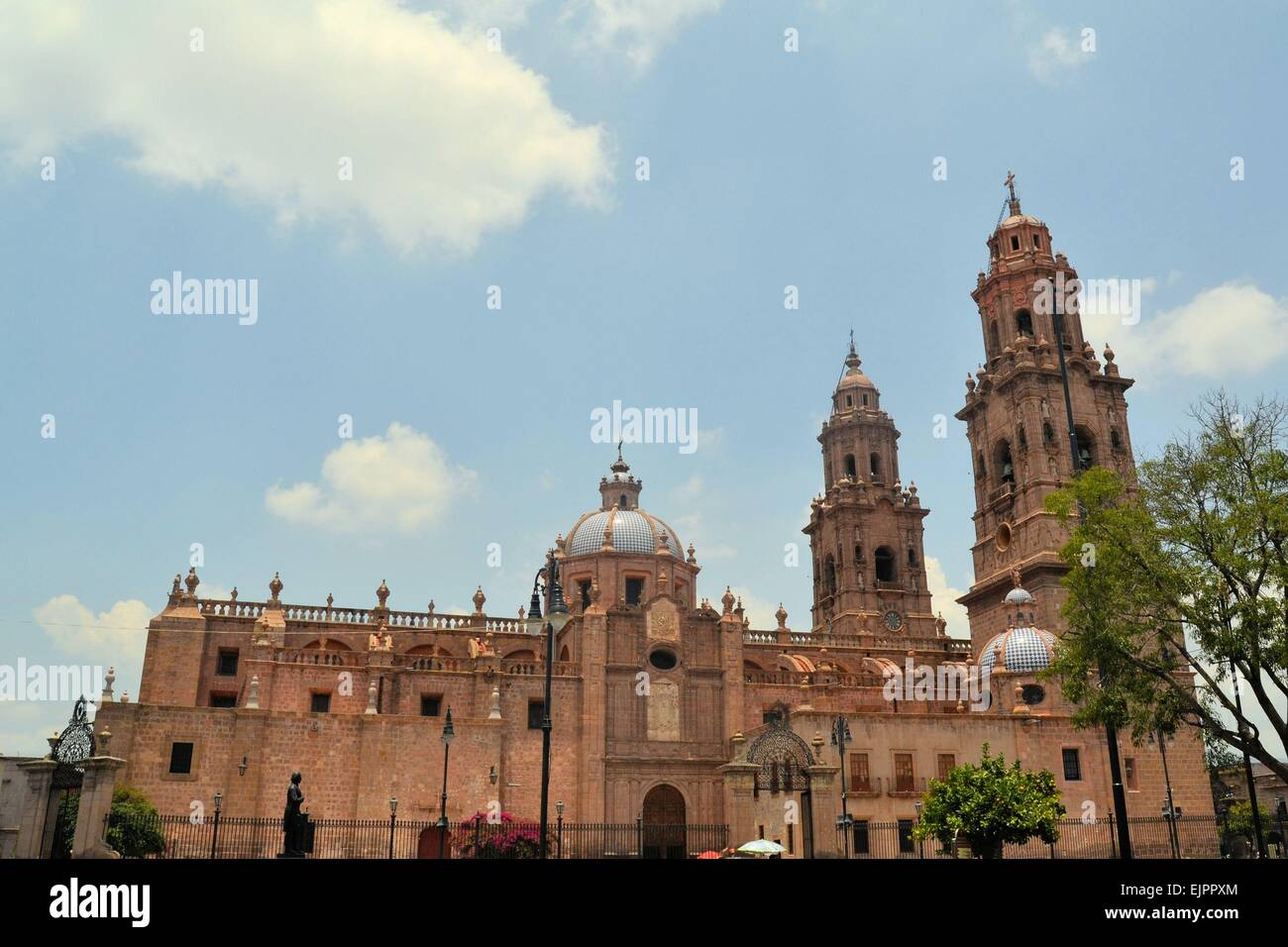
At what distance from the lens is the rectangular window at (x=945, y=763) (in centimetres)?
3909

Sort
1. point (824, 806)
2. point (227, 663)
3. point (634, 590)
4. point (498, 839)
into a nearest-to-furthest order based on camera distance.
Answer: point (498, 839), point (824, 806), point (227, 663), point (634, 590)

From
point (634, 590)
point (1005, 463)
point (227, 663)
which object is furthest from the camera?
point (634, 590)

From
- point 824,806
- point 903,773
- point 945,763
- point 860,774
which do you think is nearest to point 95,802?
point 824,806

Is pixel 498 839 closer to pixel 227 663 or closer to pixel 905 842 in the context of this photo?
Answer: pixel 905 842

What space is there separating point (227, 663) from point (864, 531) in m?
37.1

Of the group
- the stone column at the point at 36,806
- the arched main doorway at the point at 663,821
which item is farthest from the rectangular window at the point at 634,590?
the stone column at the point at 36,806

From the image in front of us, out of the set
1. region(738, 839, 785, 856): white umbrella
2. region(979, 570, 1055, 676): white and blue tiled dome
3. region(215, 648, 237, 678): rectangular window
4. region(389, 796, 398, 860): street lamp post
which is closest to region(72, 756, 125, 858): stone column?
region(389, 796, 398, 860): street lamp post

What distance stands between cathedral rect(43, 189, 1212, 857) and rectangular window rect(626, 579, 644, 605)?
82 millimetres

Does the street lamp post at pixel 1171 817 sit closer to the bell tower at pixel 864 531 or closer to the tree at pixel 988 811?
the tree at pixel 988 811

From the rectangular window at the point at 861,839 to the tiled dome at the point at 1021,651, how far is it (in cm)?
987

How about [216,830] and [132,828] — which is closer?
[216,830]

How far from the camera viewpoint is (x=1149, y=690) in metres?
23.1

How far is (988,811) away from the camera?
2977 centimetres

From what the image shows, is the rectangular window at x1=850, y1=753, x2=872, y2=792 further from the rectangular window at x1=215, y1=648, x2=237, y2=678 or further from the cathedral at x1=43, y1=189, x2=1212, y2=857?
the rectangular window at x1=215, y1=648, x2=237, y2=678
